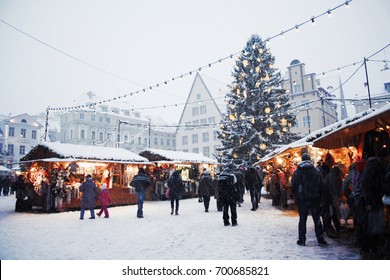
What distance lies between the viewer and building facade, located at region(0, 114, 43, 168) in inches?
618

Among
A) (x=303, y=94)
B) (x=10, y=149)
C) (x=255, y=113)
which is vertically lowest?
(x=10, y=149)

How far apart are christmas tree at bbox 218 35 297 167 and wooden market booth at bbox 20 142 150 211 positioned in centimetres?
822

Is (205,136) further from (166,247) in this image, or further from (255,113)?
→ (166,247)

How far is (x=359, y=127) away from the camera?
4.92m

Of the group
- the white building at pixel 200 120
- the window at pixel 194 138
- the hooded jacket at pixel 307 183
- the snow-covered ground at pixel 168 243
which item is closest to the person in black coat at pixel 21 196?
the snow-covered ground at pixel 168 243

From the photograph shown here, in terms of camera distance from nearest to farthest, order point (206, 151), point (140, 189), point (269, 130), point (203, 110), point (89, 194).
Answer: point (140, 189) → point (89, 194) → point (269, 130) → point (203, 110) → point (206, 151)

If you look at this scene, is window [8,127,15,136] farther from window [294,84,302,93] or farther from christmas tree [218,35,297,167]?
window [294,84,302,93]

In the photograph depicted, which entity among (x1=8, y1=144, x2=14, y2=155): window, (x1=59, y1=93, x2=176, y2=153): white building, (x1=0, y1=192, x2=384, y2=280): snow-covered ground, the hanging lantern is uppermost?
(x1=59, y1=93, x2=176, y2=153): white building

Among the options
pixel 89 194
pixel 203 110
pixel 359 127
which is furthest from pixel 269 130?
pixel 203 110

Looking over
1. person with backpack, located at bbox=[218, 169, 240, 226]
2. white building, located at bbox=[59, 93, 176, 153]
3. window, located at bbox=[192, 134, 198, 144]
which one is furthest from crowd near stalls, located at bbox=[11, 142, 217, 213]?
window, located at bbox=[192, 134, 198, 144]

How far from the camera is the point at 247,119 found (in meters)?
19.5

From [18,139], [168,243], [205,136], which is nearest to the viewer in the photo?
[168,243]

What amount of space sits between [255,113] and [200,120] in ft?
56.1
